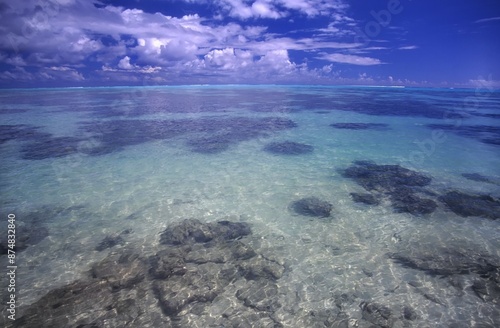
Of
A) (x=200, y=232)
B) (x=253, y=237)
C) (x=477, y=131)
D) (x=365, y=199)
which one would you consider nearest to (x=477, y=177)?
(x=365, y=199)

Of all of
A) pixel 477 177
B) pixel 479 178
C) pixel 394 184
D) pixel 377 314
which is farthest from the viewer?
pixel 477 177

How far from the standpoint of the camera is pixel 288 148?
2284cm

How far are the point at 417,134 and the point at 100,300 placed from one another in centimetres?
3220

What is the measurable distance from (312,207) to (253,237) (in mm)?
3571

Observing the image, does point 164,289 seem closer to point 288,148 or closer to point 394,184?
point 394,184

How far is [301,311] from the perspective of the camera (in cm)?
752

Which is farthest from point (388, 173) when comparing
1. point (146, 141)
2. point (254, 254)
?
point (146, 141)

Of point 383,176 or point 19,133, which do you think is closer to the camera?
point 383,176

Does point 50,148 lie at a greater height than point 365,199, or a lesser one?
greater

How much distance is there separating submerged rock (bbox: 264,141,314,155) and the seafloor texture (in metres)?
0.35

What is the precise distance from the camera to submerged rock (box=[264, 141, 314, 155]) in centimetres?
2161

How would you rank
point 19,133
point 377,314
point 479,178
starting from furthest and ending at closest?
point 19,133 → point 479,178 → point 377,314

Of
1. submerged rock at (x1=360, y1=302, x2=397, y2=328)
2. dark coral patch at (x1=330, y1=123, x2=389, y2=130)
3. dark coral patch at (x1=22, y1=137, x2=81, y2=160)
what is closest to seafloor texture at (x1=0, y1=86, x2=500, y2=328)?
submerged rock at (x1=360, y1=302, x2=397, y2=328)

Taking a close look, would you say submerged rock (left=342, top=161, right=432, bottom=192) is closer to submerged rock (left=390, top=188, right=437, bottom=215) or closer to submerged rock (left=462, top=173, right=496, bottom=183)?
submerged rock (left=390, top=188, right=437, bottom=215)
